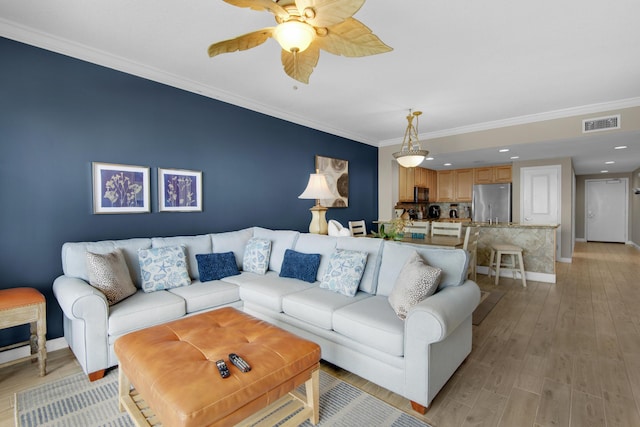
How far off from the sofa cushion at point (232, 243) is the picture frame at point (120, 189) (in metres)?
0.77

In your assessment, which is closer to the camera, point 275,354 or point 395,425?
point 275,354

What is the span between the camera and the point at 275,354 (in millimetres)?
1637

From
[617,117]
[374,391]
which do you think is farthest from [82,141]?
[617,117]

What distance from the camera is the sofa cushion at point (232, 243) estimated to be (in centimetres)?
349

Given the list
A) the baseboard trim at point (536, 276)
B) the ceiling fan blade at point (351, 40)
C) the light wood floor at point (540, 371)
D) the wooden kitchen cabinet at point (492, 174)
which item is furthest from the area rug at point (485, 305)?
the wooden kitchen cabinet at point (492, 174)

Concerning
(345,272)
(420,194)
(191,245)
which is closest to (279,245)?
(191,245)

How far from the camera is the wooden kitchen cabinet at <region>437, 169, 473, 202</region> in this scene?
799cm

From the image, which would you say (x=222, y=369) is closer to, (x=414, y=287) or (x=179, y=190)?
(x=414, y=287)

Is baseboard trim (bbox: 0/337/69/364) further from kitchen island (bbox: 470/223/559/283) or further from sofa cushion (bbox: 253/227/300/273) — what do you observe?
kitchen island (bbox: 470/223/559/283)

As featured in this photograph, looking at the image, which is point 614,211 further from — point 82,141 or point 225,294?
point 82,141

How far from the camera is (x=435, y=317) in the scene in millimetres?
1745

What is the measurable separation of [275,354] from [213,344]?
0.38 metres

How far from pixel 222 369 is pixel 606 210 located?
42.4 feet

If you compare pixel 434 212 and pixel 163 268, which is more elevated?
pixel 434 212
